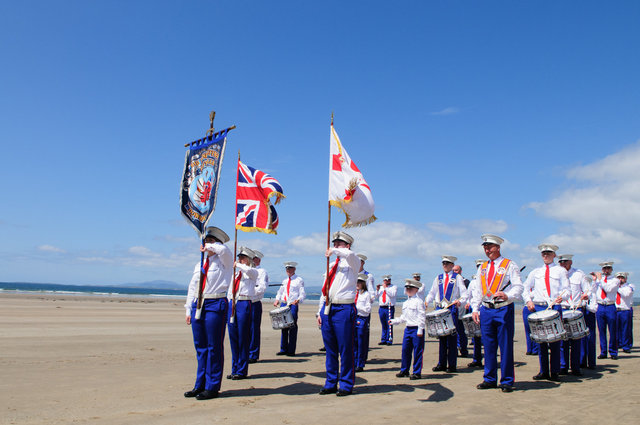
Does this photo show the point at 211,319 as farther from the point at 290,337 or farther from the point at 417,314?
the point at 290,337

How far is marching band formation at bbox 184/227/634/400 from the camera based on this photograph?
7551 millimetres

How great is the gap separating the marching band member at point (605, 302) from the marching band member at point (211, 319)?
10.0 metres

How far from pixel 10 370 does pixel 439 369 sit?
811 centimetres

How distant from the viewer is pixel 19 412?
622cm

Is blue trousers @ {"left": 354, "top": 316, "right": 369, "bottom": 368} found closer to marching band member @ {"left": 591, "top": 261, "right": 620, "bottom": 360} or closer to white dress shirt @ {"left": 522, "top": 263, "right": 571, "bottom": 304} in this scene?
white dress shirt @ {"left": 522, "top": 263, "right": 571, "bottom": 304}

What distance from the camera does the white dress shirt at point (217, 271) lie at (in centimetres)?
752

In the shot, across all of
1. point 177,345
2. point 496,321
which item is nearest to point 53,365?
point 177,345

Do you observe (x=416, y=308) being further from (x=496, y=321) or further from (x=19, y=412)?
(x=19, y=412)

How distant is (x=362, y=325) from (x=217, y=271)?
166 inches

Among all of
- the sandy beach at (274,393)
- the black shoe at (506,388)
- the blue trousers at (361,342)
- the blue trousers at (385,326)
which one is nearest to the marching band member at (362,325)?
the blue trousers at (361,342)

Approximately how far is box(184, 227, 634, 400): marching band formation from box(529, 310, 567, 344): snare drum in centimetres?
2

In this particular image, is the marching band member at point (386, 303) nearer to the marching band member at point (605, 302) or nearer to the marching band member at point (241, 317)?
the marching band member at point (605, 302)

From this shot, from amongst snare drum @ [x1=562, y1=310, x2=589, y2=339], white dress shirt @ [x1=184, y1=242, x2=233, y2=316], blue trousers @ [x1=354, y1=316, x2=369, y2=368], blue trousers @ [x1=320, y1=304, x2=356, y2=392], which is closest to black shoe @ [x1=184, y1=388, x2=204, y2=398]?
white dress shirt @ [x1=184, y1=242, x2=233, y2=316]

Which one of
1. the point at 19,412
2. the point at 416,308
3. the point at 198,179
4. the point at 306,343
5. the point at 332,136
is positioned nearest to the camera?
the point at 19,412
